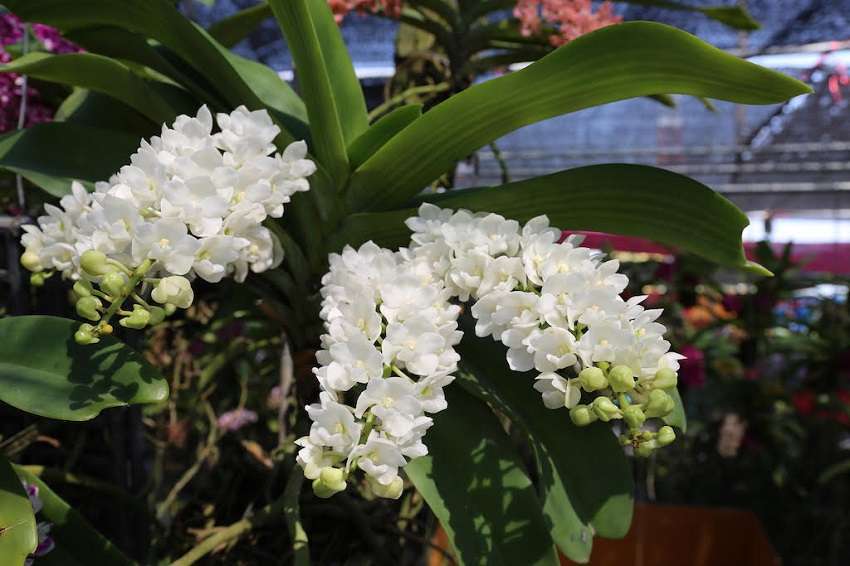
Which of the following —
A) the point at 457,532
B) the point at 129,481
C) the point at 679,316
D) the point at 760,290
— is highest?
the point at 457,532

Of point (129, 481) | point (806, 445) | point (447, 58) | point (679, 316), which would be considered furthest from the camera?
point (679, 316)

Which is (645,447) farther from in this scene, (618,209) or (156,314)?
(156,314)

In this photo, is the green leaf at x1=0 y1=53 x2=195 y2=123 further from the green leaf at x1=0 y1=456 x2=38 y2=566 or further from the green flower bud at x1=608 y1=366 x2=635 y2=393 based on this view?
the green flower bud at x1=608 y1=366 x2=635 y2=393

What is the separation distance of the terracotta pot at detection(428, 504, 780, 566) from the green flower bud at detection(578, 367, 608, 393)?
0.83m

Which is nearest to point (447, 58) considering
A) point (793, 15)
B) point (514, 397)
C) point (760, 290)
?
point (514, 397)

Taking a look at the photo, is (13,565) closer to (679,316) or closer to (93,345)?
(93,345)

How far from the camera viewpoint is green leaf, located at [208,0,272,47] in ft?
2.72

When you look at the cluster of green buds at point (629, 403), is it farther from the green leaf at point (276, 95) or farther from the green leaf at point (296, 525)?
the green leaf at point (276, 95)

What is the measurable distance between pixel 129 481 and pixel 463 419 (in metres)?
0.42

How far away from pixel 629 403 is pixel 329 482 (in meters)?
0.20

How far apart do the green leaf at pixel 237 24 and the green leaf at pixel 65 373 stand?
1.61 feet

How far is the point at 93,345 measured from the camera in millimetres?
470

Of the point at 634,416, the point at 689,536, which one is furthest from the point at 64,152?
the point at 689,536

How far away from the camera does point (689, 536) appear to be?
3.84ft
